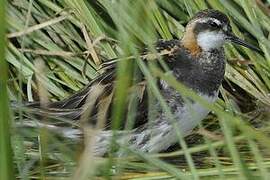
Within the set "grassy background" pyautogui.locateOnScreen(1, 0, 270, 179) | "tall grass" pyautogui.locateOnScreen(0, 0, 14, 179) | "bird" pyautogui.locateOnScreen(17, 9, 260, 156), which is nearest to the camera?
"tall grass" pyautogui.locateOnScreen(0, 0, 14, 179)

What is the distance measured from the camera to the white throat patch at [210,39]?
347 cm

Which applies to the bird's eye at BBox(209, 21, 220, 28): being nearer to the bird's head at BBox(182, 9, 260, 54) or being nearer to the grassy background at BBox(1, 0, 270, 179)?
the bird's head at BBox(182, 9, 260, 54)

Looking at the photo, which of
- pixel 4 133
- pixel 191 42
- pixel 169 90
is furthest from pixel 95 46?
pixel 4 133

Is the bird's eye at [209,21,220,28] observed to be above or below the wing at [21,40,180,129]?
above

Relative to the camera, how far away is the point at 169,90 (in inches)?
126

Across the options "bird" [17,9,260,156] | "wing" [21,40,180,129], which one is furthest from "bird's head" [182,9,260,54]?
"wing" [21,40,180,129]

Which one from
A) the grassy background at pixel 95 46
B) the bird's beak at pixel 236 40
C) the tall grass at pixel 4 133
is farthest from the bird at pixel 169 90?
the tall grass at pixel 4 133

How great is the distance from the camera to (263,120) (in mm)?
3447

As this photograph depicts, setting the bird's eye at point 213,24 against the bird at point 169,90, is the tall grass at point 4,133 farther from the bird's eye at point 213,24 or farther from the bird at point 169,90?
the bird's eye at point 213,24

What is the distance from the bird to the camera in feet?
10.4

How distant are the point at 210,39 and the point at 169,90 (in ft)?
1.36

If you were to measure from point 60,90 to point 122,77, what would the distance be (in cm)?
212

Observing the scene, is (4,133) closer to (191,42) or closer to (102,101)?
(102,101)

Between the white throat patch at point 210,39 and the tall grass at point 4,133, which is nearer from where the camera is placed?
the tall grass at point 4,133
